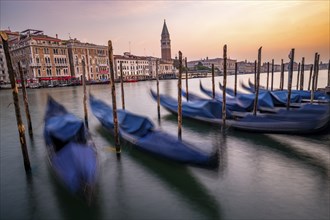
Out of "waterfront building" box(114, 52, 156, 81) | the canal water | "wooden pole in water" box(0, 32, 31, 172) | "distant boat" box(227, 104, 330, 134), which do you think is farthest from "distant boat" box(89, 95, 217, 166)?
"waterfront building" box(114, 52, 156, 81)

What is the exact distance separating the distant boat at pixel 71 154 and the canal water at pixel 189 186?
659 mm

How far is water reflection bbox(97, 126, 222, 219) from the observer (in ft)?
16.9

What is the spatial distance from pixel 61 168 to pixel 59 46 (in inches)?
1796

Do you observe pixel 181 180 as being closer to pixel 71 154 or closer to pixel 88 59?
pixel 71 154

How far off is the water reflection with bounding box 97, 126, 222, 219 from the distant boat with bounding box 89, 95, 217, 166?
0.38 meters

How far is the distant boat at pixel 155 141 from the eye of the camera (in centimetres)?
561

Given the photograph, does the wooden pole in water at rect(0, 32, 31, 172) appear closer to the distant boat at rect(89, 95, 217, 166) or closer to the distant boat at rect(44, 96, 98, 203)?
the distant boat at rect(44, 96, 98, 203)

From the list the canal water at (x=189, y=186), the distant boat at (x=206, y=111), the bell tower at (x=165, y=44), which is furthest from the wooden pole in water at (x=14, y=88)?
the bell tower at (x=165, y=44)

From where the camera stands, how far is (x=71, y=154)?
585cm

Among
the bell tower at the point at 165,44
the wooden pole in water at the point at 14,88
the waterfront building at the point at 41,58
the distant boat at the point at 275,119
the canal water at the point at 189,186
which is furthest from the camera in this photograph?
the bell tower at the point at 165,44

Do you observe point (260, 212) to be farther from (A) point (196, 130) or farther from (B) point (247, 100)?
(B) point (247, 100)

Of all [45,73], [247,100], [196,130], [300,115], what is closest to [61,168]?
[196,130]

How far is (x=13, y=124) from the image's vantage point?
14289 mm

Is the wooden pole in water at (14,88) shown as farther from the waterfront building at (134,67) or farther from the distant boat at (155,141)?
the waterfront building at (134,67)
